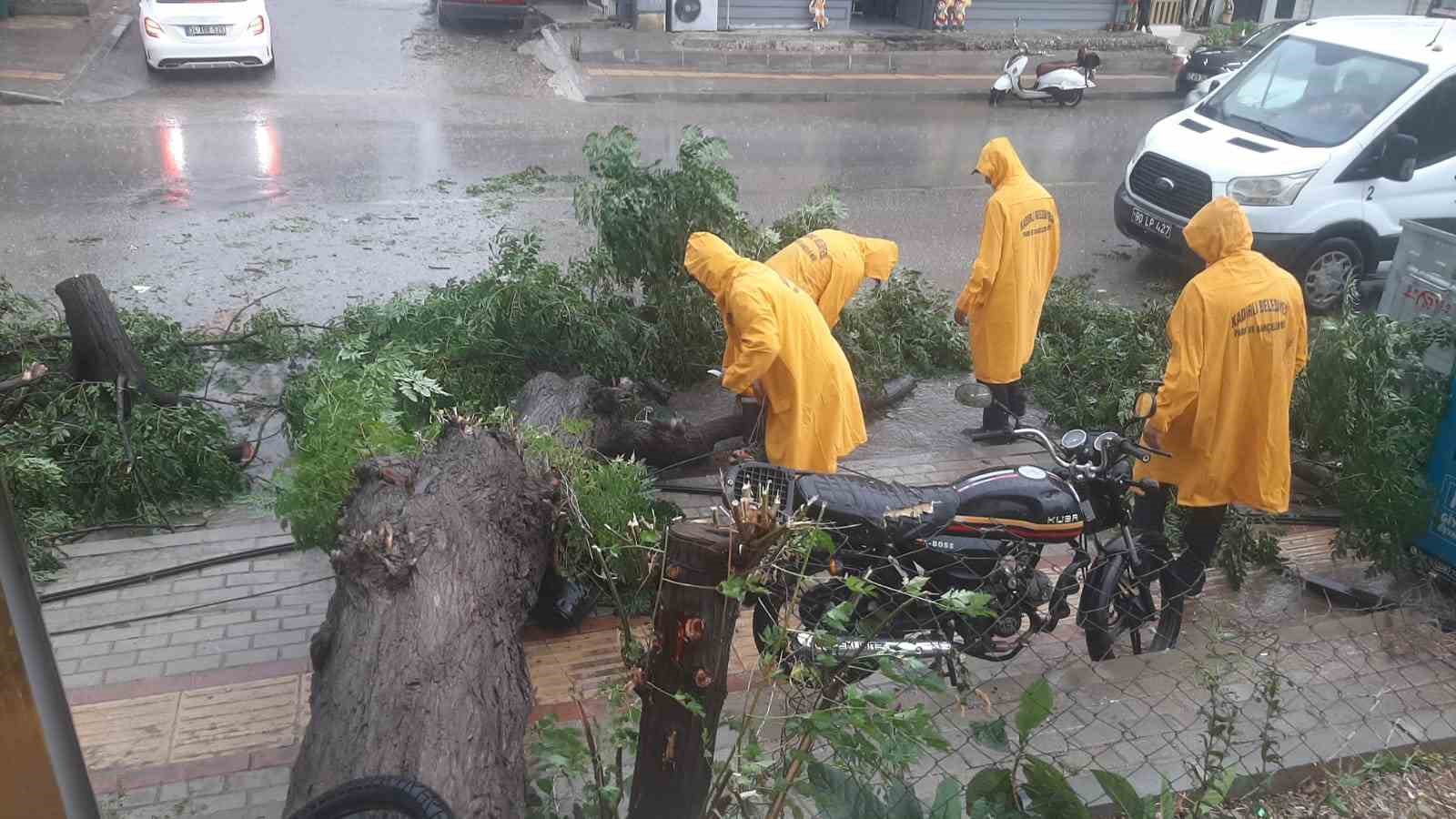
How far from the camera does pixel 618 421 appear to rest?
5938mm

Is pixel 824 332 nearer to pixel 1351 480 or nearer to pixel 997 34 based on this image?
pixel 1351 480

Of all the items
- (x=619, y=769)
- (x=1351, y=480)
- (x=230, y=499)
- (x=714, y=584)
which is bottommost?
(x=230, y=499)

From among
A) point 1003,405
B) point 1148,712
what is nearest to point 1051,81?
point 1003,405

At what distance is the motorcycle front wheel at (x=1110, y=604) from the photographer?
14.7 ft

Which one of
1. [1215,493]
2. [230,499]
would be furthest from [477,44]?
[1215,493]

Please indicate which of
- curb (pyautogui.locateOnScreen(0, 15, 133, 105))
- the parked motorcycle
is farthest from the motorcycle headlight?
curb (pyautogui.locateOnScreen(0, 15, 133, 105))

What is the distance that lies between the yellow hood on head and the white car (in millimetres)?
12306

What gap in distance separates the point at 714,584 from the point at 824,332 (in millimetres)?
3082

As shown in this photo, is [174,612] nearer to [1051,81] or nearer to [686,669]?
[686,669]

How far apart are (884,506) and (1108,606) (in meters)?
1.04

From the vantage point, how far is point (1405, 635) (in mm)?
4676

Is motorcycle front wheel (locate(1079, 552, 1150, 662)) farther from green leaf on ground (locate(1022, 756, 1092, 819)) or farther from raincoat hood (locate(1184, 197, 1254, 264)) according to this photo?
green leaf on ground (locate(1022, 756, 1092, 819))

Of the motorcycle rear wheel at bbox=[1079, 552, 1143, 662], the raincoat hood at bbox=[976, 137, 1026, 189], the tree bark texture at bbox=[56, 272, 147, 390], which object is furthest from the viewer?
the raincoat hood at bbox=[976, 137, 1026, 189]

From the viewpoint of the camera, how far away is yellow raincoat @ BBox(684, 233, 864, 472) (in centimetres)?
502
